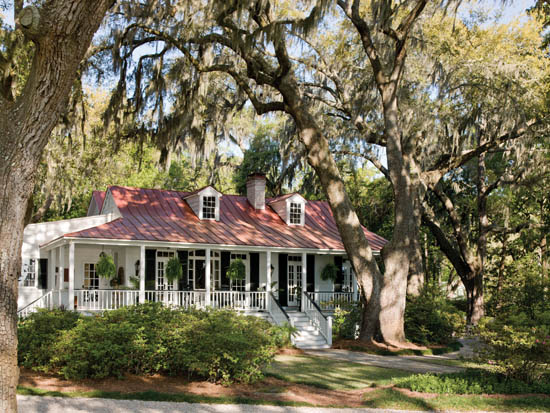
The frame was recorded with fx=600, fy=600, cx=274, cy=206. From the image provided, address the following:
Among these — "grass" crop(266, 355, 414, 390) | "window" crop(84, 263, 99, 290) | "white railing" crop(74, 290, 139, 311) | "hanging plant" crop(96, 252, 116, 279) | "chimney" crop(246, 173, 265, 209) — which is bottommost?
"grass" crop(266, 355, 414, 390)

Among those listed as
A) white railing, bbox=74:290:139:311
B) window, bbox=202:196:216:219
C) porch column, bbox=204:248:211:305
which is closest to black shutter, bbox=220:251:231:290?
window, bbox=202:196:216:219

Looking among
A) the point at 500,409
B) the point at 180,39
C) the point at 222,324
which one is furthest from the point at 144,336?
the point at 180,39

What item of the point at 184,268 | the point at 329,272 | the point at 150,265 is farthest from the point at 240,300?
the point at 329,272

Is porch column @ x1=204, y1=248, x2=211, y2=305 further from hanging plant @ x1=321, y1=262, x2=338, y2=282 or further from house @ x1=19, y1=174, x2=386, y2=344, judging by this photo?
hanging plant @ x1=321, y1=262, x2=338, y2=282

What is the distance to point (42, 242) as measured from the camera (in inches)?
902

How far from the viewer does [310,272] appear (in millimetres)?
24531

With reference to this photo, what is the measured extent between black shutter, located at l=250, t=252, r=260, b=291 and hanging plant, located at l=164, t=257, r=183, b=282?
3.60 meters

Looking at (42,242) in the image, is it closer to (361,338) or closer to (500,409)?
(361,338)

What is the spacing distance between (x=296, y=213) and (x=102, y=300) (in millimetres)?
9481

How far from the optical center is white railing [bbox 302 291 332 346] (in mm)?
19272

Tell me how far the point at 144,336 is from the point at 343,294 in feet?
44.5

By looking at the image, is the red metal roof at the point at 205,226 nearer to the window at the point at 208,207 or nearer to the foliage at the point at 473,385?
the window at the point at 208,207

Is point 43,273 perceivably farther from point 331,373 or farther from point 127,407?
point 127,407

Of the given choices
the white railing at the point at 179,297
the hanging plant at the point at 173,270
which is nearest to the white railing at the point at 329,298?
the white railing at the point at 179,297
